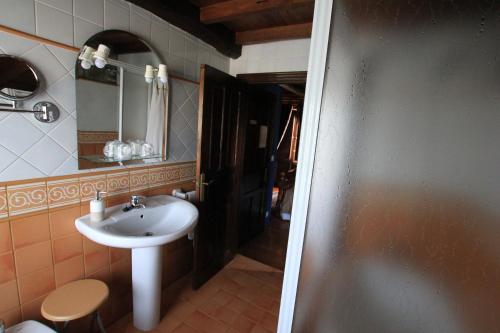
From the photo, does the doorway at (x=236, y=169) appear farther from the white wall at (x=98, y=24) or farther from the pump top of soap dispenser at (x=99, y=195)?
the pump top of soap dispenser at (x=99, y=195)

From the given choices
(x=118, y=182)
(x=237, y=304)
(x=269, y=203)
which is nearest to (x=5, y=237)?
(x=118, y=182)

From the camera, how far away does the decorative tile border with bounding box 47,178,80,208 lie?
3.87 feet

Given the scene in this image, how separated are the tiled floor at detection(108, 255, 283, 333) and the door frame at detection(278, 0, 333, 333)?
3.97 feet

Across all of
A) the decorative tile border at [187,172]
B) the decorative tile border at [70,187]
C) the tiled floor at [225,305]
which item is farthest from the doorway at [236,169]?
the decorative tile border at [70,187]

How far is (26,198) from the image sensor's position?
110 centimetres

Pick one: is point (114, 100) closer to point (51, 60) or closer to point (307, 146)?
point (51, 60)

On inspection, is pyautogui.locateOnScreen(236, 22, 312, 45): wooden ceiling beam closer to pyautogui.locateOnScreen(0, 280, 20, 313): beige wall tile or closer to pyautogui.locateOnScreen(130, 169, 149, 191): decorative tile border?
pyautogui.locateOnScreen(130, 169, 149, 191): decorative tile border

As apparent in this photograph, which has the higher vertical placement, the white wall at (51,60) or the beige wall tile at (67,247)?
the white wall at (51,60)

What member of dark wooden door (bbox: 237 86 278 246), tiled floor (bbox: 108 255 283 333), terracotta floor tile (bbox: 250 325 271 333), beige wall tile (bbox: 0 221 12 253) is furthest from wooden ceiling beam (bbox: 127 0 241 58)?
terracotta floor tile (bbox: 250 325 271 333)

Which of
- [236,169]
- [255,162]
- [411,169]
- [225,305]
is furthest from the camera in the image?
[255,162]

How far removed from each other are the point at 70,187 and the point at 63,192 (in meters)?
0.04

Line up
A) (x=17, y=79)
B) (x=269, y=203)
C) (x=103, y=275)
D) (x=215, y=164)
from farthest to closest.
Result: 1. (x=269, y=203)
2. (x=215, y=164)
3. (x=103, y=275)
4. (x=17, y=79)

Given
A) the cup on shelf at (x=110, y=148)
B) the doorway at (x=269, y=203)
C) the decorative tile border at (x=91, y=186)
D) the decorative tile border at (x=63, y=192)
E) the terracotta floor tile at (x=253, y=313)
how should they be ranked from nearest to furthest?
the decorative tile border at (x=63, y=192)
the decorative tile border at (x=91, y=186)
the cup on shelf at (x=110, y=148)
the terracotta floor tile at (x=253, y=313)
the doorway at (x=269, y=203)

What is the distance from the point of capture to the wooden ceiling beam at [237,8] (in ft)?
4.85
